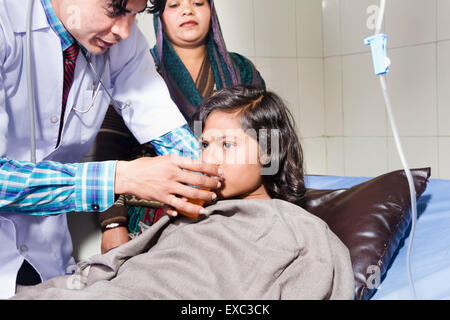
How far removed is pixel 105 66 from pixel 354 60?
5.99 ft

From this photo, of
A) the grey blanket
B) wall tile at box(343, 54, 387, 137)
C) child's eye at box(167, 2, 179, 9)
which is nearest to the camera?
the grey blanket

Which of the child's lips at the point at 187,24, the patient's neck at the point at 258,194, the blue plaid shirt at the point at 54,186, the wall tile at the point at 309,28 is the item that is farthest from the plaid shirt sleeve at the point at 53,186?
the wall tile at the point at 309,28

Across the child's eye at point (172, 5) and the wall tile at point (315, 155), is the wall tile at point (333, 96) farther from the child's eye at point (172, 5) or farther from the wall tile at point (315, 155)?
the child's eye at point (172, 5)

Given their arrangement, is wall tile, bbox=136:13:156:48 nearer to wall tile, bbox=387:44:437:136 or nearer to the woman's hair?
the woman's hair

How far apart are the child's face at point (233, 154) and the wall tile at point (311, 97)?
1.60m

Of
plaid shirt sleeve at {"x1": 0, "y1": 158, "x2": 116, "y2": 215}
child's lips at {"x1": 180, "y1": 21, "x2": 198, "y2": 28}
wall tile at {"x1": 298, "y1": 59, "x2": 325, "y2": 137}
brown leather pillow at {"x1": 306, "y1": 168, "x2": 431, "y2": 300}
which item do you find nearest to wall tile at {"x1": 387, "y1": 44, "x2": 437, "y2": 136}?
wall tile at {"x1": 298, "y1": 59, "x2": 325, "y2": 137}

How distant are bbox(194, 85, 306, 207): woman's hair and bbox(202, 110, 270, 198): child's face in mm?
41

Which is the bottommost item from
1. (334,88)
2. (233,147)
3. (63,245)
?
(63,245)

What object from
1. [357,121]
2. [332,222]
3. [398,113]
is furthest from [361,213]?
[357,121]

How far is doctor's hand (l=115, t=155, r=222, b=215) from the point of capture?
1.01 meters

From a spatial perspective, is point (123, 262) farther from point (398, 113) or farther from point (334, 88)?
point (334, 88)

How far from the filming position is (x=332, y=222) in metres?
1.26

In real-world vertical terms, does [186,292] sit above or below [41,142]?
below

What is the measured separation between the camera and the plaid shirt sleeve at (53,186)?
955 mm
